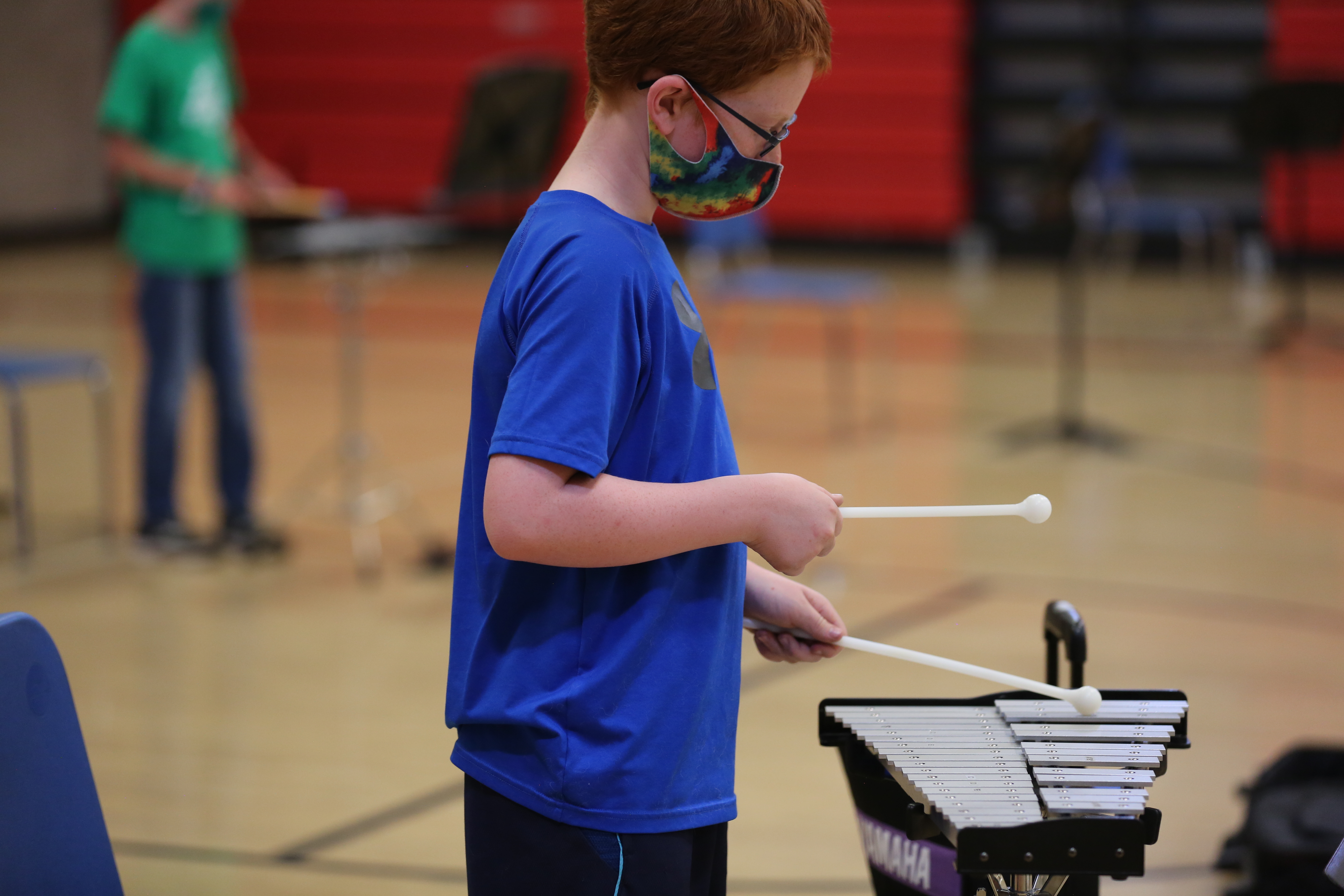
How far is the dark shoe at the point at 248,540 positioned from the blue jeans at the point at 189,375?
0.08ft

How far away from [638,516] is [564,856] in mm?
294

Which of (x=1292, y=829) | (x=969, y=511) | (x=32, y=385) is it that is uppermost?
(x=969, y=511)

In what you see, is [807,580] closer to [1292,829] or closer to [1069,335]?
[1292,829]

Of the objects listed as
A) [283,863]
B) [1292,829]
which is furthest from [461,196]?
[1292,829]

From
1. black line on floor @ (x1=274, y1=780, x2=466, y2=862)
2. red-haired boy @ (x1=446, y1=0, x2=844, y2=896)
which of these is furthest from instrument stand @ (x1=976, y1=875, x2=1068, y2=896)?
black line on floor @ (x1=274, y1=780, x2=466, y2=862)

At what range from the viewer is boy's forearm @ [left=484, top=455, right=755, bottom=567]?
113cm

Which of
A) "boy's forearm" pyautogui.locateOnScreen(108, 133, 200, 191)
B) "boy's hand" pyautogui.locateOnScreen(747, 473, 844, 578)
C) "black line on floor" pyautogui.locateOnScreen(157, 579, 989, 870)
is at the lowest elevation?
"black line on floor" pyautogui.locateOnScreen(157, 579, 989, 870)

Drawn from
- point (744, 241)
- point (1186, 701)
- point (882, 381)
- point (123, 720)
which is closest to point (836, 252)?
point (882, 381)

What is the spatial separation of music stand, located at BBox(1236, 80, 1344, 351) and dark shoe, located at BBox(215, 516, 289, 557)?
5009 millimetres

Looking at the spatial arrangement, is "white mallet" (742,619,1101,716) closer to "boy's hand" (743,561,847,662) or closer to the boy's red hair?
"boy's hand" (743,561,847,662)

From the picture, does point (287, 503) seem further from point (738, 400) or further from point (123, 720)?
point (738, 400)

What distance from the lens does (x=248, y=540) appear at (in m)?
4.32

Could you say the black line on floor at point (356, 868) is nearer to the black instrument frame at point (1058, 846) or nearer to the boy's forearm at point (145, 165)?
the black instrument frame at point (1058, 846)

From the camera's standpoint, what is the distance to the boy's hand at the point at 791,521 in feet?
3.88
